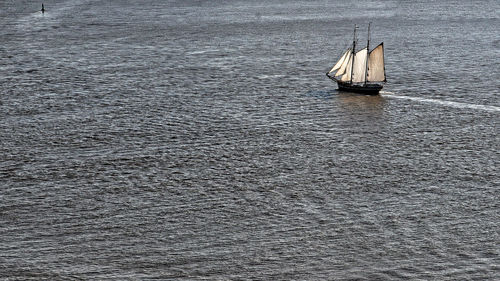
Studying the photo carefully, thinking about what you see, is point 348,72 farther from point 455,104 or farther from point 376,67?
point 455,104

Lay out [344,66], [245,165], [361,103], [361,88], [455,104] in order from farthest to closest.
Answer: [344,66] → [361,88] → [361,103] → [455,104] → [245,165]

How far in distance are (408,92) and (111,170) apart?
4228 cm

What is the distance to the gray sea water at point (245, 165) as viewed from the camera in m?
52.0

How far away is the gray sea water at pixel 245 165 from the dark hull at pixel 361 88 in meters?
1.44

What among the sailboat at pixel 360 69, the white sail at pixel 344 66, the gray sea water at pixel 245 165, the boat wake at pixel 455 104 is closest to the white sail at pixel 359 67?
the sailboat at pixel 360 69

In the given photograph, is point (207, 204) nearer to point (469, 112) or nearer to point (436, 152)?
point (436, 152)

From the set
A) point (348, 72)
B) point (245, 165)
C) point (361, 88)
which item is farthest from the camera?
point (348, 72)

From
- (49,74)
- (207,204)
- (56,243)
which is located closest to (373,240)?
(207,204)

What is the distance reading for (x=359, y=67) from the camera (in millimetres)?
99312

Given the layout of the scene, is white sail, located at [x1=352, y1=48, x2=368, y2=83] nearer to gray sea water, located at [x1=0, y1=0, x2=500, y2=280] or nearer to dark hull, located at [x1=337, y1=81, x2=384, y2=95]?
dark hull, located at [x1=337, y1=81, x2=384, y2=95]

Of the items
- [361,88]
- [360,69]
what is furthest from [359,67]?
[361,88]

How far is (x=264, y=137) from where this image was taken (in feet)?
253

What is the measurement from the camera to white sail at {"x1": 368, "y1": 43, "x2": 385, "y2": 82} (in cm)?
9775

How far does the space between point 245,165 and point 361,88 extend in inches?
1221
